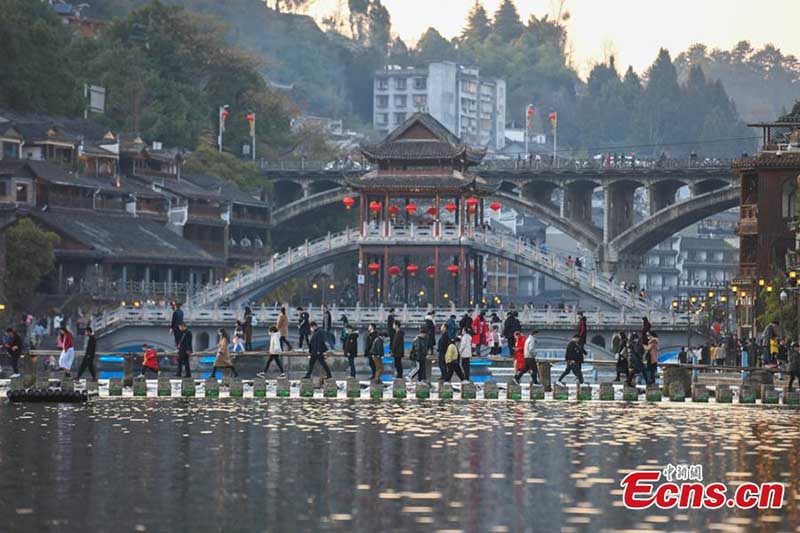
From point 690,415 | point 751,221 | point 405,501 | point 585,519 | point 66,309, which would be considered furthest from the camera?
point 66,309

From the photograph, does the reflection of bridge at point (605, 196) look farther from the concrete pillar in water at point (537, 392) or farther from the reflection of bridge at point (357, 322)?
the concrete pillar in water at point (537, 392)

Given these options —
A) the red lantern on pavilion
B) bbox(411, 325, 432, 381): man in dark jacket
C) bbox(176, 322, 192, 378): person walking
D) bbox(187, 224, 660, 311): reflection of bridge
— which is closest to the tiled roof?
bbox(187, 224, 660, 311): reflection of bridge

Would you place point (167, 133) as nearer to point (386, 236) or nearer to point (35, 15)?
point (35, 15)

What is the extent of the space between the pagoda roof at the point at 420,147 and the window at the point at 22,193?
18.9 metres

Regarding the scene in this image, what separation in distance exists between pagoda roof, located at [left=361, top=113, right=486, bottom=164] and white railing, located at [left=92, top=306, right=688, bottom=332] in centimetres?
1684

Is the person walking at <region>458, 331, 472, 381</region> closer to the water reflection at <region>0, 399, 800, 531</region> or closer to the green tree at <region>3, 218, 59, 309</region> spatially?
the water reflection at <region>0, 399, 800, 531</region>

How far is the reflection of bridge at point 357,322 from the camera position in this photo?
94875 millimetres

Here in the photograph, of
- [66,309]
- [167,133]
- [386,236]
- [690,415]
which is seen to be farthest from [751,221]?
[167,133]

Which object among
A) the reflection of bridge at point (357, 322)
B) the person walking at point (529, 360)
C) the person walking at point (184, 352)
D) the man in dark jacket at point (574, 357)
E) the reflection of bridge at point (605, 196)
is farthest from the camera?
the reflection of bridge at point (605, 196)

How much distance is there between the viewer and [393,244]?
362 ft

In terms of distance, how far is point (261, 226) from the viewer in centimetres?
13362

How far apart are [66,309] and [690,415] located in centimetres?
6105

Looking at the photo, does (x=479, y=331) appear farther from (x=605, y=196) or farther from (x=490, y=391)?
(x=605, y=196)

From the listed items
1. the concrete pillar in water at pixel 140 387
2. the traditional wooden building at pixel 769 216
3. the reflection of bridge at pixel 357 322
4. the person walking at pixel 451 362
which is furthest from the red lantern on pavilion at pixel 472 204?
the concrete pillar in water at pixel 140 387
